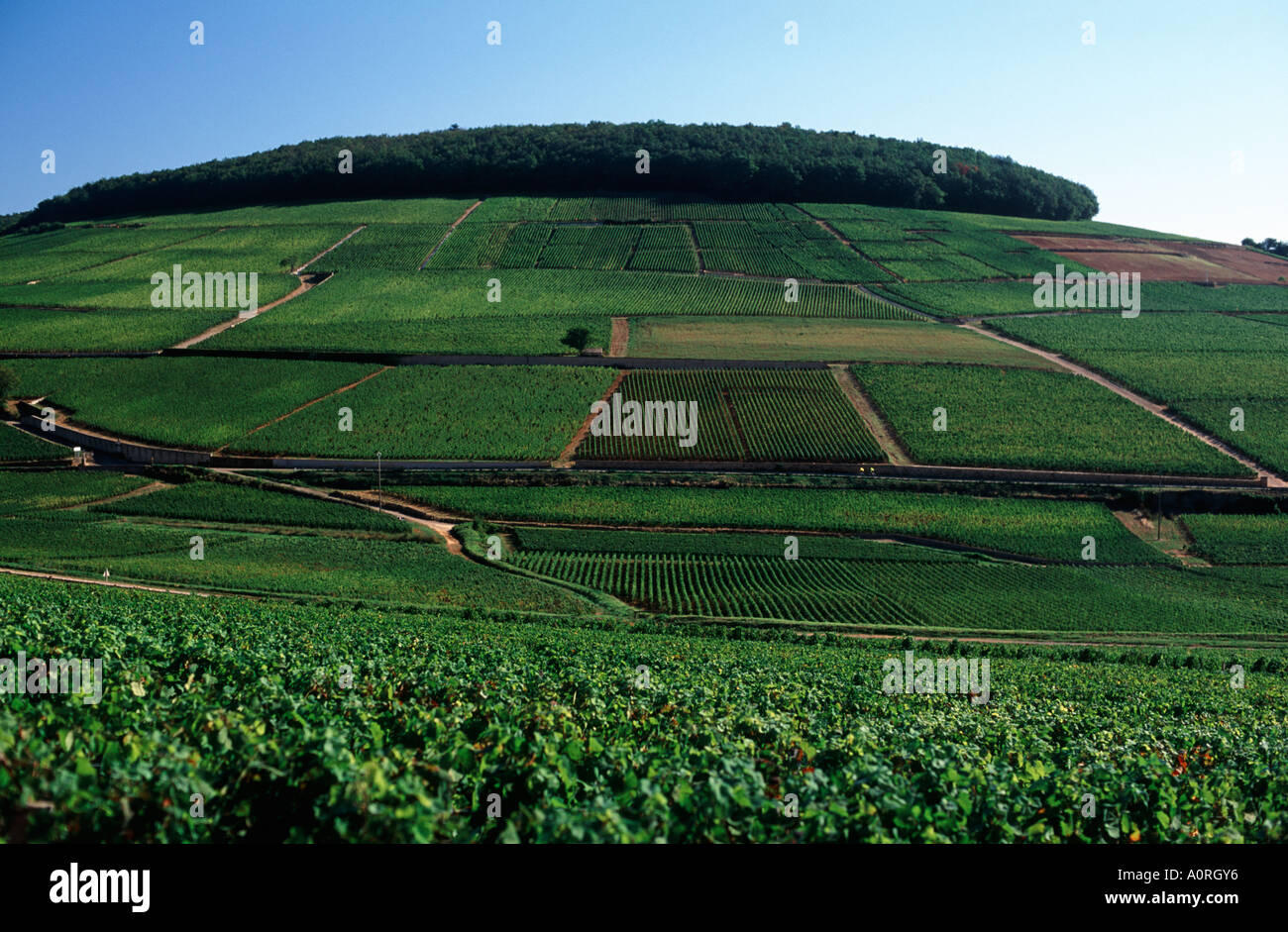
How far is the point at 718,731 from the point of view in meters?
10.6

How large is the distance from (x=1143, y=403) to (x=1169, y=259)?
2638 inches

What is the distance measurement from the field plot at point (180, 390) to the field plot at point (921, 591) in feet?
104

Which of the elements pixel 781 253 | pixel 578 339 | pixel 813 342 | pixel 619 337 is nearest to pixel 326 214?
pixel 781 253

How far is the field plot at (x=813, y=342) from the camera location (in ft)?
260

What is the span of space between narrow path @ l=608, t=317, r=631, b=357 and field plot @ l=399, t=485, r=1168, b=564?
28.3m

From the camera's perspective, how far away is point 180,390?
69312mm

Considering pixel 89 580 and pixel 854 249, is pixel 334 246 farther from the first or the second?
pixel 89 580

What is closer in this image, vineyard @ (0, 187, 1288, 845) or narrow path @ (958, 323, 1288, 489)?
vineyard @ (0, 187, 1288, 845)

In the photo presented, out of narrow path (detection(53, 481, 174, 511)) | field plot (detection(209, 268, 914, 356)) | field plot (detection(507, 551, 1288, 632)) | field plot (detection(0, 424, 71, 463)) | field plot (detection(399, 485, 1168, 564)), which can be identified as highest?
field plot (detection(209, 268, 914, 356))

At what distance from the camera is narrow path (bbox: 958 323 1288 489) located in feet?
188

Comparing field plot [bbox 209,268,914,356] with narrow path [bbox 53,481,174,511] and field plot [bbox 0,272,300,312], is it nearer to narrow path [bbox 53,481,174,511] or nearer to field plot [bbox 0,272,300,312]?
field plot [bbox 0,272,300,312]
